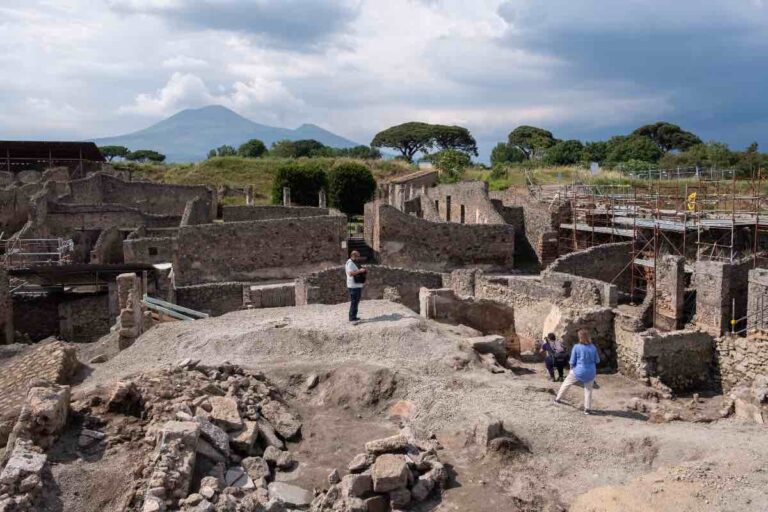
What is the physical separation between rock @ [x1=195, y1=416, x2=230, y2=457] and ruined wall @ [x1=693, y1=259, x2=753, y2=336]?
13.3 m

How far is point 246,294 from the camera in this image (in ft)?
60.8

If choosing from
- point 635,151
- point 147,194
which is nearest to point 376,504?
point 147,194

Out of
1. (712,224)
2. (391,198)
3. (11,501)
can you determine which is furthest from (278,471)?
(391,198)

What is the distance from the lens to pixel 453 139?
91.7m

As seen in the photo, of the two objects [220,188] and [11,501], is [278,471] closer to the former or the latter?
[11,501]

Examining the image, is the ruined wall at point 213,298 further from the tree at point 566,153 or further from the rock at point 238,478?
the tree at point 566,153

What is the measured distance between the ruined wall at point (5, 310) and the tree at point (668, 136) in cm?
7487

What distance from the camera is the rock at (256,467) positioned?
8.15 m

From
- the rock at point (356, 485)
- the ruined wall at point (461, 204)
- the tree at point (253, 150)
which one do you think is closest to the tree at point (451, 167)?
the ruined wall at point (461, 204)

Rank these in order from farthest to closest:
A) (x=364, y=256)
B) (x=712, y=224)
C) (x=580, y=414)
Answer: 1. (x=364, y=256)
2. (x=712, y=224)
3. (x=580, y=414)

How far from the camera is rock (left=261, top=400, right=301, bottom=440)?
9.42m

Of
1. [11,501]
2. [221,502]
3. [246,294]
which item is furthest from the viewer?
[246,294]

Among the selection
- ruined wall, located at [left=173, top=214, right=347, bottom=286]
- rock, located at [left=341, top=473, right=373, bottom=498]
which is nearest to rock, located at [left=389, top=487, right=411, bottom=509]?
rock, located at [left=341, top=473, right=373, bottom=498]

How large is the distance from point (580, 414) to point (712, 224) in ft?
50.7
